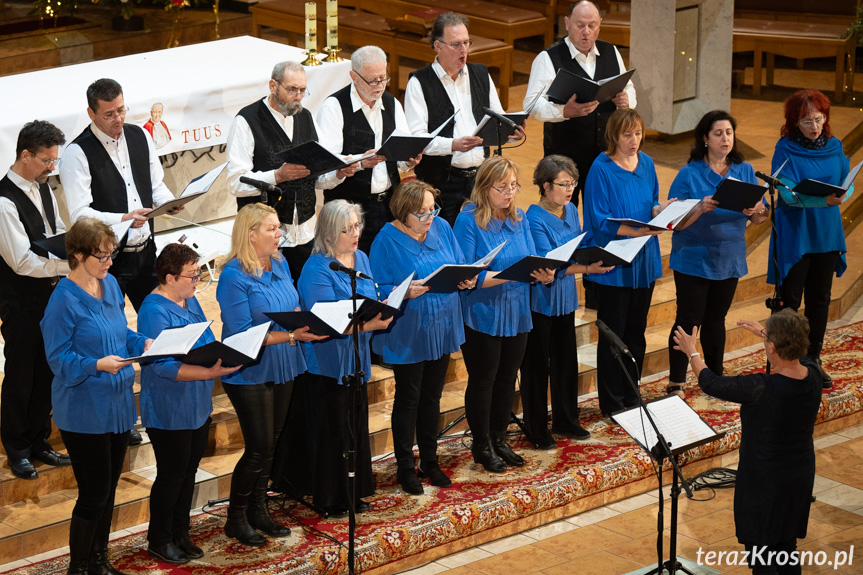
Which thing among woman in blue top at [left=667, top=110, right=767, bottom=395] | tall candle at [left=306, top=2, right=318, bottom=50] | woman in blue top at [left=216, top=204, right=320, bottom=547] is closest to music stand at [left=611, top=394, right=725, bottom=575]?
woman in blue top at [left=216, top=204, right=320, bottom=547]

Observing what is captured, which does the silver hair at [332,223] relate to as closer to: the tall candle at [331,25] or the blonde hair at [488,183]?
the blonde hair at [488,183]

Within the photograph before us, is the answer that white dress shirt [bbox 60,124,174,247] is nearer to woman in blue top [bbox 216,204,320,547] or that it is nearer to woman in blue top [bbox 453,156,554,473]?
woman in blue top [bbox 216,204,320,547]

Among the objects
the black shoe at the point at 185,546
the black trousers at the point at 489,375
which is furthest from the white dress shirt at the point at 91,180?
the black trousers at the point at 489,375

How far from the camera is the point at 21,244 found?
15.8 ft

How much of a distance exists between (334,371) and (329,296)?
1.00 ft

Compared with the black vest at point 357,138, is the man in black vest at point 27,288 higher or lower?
lower

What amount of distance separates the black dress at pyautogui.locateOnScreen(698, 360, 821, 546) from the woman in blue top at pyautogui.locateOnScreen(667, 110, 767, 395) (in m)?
1.53

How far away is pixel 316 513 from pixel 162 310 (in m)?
1.21

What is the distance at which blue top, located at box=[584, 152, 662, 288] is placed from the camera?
19.2 feet

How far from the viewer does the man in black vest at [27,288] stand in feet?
15.8

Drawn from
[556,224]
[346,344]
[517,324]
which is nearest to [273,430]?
[346,344]

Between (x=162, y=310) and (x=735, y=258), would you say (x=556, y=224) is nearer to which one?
(x=735, y=258)

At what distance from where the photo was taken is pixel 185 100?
6797 mm

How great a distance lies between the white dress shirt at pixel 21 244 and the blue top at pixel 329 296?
37.6 inches
